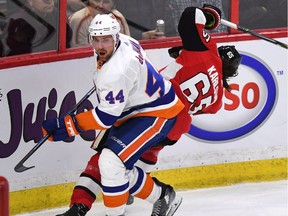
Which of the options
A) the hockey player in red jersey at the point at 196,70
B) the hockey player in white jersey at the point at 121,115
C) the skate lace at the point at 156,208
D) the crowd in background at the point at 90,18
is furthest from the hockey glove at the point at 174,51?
the skate lace at the point at 156,208

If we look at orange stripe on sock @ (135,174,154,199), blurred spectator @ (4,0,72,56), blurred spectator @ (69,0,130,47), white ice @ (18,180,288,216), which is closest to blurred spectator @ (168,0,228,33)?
blurred spectator @ (69,0,130,47)

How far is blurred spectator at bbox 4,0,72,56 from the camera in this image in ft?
14.6

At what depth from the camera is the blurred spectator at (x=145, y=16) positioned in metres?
4.79

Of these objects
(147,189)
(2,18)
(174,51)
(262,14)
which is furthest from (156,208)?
(262,14)

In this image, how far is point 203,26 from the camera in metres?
4.38

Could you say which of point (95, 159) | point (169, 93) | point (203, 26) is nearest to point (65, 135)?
point (95, 159)

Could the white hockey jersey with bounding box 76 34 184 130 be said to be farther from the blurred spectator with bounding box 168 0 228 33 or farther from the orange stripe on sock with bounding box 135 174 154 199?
Result: the blurred spectator with bounding box 168 0 228 33

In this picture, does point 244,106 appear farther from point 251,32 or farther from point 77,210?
point 77,210

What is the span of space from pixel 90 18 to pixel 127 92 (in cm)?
92

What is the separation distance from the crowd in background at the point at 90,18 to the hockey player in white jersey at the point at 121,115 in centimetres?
64

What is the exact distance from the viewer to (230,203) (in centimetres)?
481

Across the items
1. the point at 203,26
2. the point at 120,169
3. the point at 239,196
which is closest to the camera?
the point at 120,169

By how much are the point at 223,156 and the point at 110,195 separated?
4.26ft

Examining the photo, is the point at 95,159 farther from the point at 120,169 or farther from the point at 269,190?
the point at 269,190
